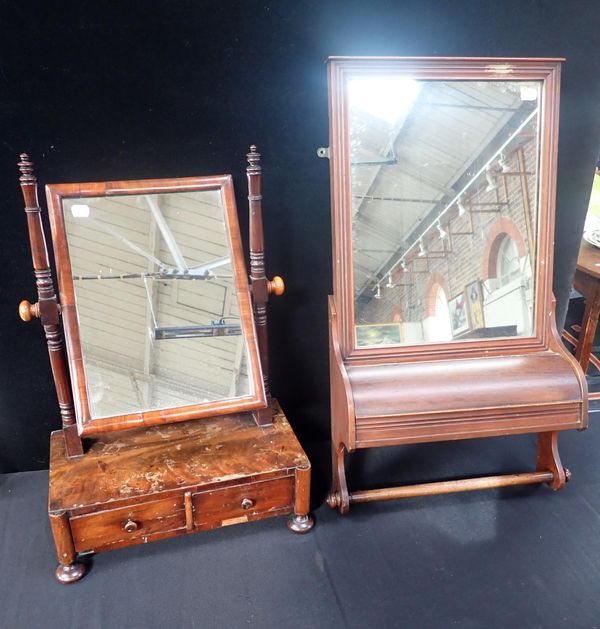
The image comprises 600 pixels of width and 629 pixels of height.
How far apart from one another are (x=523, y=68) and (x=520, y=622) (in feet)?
6.18

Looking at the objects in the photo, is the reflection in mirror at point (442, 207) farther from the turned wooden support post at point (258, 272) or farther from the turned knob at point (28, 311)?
the turned knob at point (28, 311)

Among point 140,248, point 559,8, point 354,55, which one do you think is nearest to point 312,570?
point 140,248

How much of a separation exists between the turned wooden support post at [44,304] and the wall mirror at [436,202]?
0.99m

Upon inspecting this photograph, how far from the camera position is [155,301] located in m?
2.02

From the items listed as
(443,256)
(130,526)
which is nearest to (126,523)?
(130,526)

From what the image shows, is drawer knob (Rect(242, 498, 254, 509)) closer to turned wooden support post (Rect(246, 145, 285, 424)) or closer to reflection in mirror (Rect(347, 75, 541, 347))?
turned wooden support post (Rect(246, 145, 285, 424))

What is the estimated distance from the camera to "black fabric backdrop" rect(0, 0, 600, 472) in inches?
73.7

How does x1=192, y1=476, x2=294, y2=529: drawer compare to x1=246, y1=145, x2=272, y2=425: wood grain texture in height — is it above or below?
below

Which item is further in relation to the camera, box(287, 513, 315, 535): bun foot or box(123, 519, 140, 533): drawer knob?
box(287, 513, 315, 535): bun foot

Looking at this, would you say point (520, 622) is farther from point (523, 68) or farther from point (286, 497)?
point (523, 68)

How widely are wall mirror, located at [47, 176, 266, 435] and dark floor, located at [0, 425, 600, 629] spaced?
54cm

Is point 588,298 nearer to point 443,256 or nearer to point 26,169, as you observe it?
point 443,256

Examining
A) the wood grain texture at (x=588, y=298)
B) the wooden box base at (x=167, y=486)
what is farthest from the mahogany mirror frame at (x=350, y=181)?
the wood grain texture at (x=588, y=298)

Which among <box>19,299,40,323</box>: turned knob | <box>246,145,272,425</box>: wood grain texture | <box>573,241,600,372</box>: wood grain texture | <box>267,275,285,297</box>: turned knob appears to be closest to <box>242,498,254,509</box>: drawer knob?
<box>246,145,272,425</box>: wood grain texture
